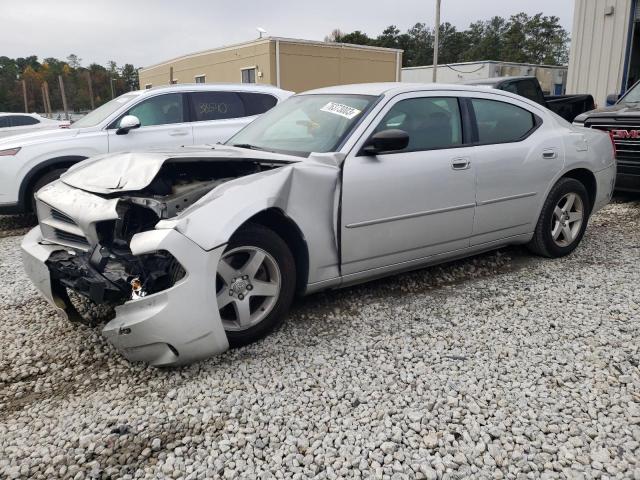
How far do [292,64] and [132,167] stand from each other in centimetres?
1980

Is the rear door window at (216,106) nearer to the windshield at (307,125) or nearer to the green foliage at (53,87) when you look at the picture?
the windshield at (307,125)

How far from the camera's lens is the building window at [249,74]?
22344 mm

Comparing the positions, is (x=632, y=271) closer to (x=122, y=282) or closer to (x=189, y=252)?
(x=189, y=252)

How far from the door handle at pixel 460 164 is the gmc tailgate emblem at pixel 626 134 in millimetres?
4321

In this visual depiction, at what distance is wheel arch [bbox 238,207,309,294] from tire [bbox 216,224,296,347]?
0.33ft

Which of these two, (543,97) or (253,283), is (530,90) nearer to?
(543,97)

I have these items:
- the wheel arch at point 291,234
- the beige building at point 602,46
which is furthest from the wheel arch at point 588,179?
the beige building at point 602,46

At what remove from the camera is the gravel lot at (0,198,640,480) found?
7.43 feet

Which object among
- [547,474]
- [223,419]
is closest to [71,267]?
[223,419]

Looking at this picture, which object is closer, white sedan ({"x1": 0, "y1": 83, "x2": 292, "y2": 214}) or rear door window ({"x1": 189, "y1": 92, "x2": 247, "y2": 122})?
white sedan ({"x1": 0, "y1": 83, "x2": 292, "y2": 214})

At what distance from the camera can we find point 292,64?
21.8m

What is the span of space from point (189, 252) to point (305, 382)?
96 centimetres

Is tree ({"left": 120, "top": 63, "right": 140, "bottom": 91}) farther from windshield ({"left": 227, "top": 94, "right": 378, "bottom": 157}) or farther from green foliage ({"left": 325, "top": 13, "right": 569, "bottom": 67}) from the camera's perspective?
windshield ({"left": 227, "top": 94, "right": 378, "bottom": 157})

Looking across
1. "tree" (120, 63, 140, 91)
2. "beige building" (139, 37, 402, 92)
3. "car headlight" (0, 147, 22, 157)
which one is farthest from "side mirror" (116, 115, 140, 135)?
"tree" (120, 63, 140, 91)
